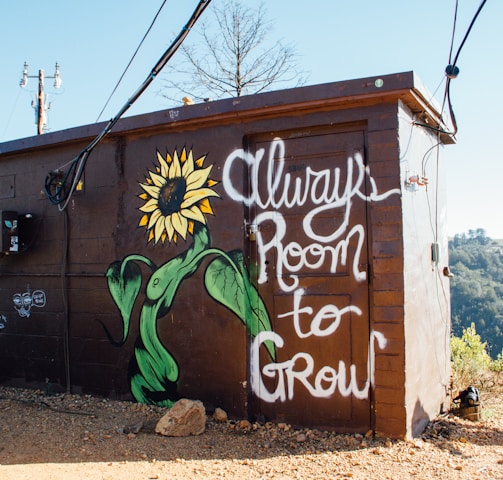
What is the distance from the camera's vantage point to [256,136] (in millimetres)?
5441

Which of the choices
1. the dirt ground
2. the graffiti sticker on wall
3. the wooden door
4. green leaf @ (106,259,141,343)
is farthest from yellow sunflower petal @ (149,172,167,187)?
the dirt ground

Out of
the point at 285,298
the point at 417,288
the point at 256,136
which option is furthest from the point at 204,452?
the point at 256,136

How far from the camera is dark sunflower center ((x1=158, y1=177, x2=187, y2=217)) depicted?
19.0 ft

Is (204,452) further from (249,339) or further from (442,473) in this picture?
(442,473)

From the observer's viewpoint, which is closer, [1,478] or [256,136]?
[1,478]

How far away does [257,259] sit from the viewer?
538 cm

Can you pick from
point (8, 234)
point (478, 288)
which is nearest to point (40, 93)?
point (8, 234)

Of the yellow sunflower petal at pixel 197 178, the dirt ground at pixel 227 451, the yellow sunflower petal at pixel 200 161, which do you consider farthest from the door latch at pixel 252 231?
the dirt ground at pixel 227 451

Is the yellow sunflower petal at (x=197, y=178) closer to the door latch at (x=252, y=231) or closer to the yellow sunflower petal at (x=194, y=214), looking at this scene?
the yellow sunflower petal at (x=194, y=214)

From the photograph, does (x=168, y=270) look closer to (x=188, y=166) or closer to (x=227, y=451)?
(x=188, y=166)

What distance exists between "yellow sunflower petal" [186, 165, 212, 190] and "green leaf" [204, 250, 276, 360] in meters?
0.79

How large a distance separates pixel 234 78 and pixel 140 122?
8364 mm

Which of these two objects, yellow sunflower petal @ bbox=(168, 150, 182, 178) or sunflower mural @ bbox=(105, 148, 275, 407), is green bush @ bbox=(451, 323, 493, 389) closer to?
sunflower mural @ bbox=(105, 148, 275, 407)

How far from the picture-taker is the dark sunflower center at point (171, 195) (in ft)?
19.0
